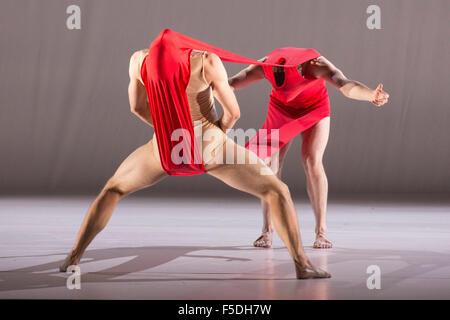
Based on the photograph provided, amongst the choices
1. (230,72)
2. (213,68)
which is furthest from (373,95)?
(230,72)

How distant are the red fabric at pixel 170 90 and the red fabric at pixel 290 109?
1.11 m

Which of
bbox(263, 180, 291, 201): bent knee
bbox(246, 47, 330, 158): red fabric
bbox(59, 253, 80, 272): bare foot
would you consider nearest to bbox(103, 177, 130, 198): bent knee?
bbox(59, 253, 80, 272): bare foot

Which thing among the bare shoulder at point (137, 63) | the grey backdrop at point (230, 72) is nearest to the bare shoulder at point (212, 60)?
the bare shoulder at point (137, 63)

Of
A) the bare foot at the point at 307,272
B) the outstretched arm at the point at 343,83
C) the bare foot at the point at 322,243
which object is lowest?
the bare foot at the point at 322,243

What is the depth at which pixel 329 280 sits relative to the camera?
282cm

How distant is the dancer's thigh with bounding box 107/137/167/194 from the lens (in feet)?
9.20

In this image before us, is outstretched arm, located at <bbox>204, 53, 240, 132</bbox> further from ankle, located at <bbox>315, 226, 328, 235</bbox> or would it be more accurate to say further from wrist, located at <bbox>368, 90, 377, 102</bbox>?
ankle, located at <bbox>315, 226, 328, 235</bbox>

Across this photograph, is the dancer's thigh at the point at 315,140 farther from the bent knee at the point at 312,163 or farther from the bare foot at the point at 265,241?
the bare foot at the point at 265,241

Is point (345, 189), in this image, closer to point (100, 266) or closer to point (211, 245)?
point (211, 245)

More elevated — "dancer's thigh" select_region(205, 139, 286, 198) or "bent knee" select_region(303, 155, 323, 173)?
"dancer's thigh" select_region(205, 139, 286, 198)

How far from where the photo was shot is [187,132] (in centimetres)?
269

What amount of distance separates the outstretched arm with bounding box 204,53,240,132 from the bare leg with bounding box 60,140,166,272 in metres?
0.35

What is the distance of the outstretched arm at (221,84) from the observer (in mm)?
2650

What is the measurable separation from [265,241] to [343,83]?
1103mm
